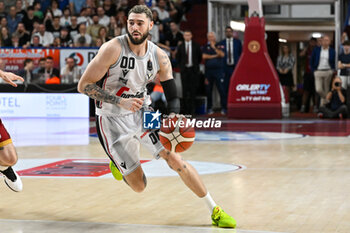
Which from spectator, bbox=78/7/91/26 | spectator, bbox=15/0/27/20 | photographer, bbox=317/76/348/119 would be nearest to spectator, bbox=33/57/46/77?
spectator, bbox=78/7/91/26

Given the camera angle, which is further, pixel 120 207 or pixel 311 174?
pixel 311 174

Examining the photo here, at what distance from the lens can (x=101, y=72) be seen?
20.0ft

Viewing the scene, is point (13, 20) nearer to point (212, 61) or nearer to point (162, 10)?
point (162, 10)

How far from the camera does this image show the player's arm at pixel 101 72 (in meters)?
6.07

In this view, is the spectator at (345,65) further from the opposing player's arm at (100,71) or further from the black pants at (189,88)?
the opposing player's arm at (100,71)

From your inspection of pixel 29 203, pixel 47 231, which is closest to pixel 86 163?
pixel 29 203

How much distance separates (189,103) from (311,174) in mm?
10219

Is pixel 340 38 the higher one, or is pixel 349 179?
pixel 340 38

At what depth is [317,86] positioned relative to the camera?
1880 cm

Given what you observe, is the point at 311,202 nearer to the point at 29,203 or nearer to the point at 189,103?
the point at 29,203

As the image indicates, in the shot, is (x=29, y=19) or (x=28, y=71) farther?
(x=29, y=19)

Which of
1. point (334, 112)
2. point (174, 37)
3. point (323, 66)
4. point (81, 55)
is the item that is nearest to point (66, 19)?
point (81, 55)

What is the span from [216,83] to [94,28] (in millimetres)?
3856

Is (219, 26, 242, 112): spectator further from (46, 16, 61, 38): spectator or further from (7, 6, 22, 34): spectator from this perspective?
(7, 6, 22, 34): spectator
